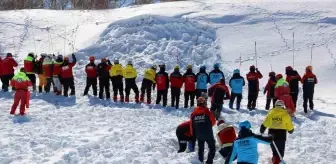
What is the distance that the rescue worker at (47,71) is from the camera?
1895 cm

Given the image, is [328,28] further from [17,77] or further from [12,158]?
[12,158]

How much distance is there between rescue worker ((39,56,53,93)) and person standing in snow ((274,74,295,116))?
905cm

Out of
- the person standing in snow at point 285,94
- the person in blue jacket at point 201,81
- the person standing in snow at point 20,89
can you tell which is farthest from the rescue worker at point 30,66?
the person standing in snow at point 285,94

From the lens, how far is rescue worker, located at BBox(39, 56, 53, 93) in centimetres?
1895

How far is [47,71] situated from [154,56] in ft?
22.3

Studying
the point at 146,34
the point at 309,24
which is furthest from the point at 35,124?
the point at 309,24

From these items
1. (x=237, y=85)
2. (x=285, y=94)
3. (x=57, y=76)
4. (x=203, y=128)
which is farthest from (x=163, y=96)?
(x=203, y=128)

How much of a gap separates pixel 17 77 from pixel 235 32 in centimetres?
1453

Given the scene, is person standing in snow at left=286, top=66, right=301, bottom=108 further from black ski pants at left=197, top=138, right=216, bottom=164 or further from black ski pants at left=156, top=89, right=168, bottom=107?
black ski pants at left=197, top=138, right=216, bottom=164

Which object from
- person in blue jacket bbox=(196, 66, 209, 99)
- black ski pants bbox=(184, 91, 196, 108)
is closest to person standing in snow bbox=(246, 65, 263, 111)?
person in blue jacket bbox=(196, 66, 209, 99)

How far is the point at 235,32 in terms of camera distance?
26.2m

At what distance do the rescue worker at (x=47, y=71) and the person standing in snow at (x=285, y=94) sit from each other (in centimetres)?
905

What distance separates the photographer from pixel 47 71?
19.0 metres

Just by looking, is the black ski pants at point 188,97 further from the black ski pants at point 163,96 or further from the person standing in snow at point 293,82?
the person standing in snow at point 293,82
